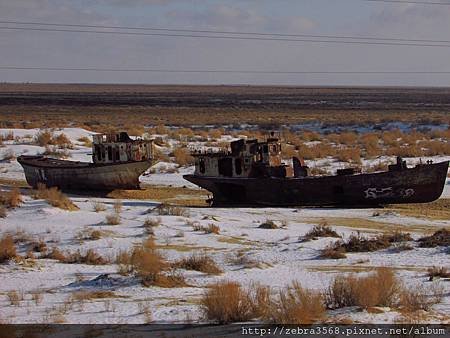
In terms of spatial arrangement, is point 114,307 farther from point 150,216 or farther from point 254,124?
point 254,124

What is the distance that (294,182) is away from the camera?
86.6 ft

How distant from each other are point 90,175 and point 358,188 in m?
10.1

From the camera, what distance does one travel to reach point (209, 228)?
19453 mm

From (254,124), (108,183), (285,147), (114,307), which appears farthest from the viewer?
(254,124)

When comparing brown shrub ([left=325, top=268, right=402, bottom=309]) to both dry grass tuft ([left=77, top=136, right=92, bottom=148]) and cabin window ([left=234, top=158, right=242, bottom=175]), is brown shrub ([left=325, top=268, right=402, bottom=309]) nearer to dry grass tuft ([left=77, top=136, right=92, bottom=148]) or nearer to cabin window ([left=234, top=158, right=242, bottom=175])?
cabin window ([left=234, top=158, right=242, bottom=175])

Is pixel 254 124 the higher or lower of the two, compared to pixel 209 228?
higher

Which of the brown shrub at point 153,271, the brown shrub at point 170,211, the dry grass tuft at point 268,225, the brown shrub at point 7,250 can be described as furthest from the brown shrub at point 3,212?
the brown shrub at point 153,271

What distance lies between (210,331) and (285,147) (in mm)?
33359

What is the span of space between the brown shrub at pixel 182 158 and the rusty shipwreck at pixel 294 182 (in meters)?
8.79

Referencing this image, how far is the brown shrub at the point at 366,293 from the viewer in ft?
36.9

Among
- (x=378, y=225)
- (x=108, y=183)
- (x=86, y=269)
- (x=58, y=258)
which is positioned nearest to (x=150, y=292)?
(x=86, y=269)

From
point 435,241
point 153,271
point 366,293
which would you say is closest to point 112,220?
point 153,271

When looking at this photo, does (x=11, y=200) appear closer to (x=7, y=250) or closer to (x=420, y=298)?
(x=7, y=250)

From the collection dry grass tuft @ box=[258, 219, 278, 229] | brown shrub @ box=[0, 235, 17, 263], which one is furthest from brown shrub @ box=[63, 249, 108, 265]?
dry grass tuft @ box=[258, 219, 278, 229]
